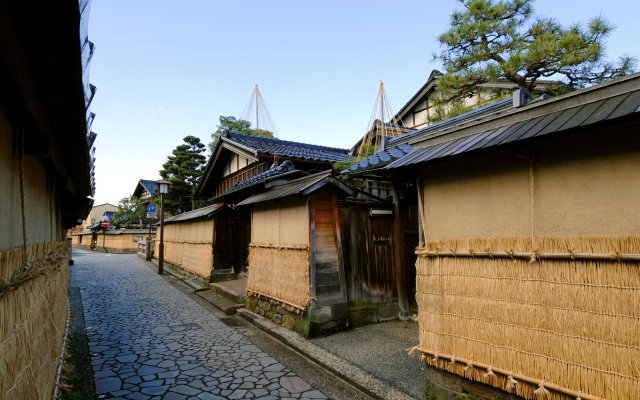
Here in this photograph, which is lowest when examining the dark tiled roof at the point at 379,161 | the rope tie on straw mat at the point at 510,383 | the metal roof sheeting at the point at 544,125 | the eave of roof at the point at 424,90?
the rope tie on straw mat at the point at 510,383

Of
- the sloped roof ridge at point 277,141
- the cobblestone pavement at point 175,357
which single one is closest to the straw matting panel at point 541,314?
the cobblestone pavement at point 175,357

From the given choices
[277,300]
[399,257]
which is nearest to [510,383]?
[399,257]

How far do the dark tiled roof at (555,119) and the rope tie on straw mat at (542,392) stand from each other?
2942 mm

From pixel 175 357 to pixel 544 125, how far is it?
825 cm

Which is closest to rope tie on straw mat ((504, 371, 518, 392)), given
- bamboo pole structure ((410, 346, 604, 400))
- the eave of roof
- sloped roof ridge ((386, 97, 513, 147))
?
bamboo pole structure ((410, 346, 604, 400))

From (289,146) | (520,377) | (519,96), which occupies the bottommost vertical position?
(520,377)

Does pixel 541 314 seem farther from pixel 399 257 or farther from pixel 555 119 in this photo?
pixel 399 257

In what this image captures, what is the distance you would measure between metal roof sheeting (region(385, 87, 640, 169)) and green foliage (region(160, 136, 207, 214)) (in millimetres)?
31898

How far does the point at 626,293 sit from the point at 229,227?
Result: 1496 centimetres

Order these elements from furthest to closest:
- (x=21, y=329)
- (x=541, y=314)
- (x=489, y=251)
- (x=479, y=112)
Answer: (x=479, y=112), (x=489, y=251), (x=541, y=314), (x=21, y=329)

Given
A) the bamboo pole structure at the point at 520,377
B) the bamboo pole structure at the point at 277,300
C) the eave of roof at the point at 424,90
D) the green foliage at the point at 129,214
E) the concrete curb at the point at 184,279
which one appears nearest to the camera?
the bamboo pole structure at the point at 520,377

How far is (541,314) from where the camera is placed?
4094mm

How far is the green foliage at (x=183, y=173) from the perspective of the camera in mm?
35562

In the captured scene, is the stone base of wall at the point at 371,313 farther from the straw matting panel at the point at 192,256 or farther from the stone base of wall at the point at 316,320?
the straw matting panel at the point at 192,256
